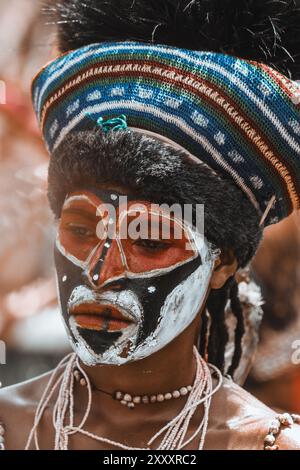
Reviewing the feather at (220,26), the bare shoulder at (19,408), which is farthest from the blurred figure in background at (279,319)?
the feather at (220,26)

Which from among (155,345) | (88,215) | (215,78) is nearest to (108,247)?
(88,215)

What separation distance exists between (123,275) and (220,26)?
902mm

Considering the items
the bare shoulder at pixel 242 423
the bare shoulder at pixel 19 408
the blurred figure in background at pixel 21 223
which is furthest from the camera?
the blurred figure in background at pixel 21 223

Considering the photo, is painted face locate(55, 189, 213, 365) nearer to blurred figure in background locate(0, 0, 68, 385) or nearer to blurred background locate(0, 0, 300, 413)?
blurred background locate(0, 0, 300, 413)

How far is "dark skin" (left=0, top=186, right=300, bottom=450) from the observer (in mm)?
2721

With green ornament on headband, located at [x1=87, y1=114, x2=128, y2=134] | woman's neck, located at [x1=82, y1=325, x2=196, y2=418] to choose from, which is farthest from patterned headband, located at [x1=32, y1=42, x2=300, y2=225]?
woman's neck, located at [x1=82, y1=325, x2=196, y2=418]

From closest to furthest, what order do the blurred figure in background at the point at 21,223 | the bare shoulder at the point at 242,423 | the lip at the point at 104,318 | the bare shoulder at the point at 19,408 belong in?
the lip at the point at 104,318 < the bare shoulder at the point at 242,423 < the bare shoulder at the point at 19,408 < the blurred figure in background at the point at 21,223

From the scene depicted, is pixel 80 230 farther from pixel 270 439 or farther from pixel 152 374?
pixel 270 439

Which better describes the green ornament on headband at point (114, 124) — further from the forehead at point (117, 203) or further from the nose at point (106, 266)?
the nose at point (106, 266)

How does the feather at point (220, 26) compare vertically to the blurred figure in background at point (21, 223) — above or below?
above

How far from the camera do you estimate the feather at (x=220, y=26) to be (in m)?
2.71

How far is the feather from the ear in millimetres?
664

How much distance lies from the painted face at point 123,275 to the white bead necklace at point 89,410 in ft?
0.88

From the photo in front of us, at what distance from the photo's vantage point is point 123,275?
102 inches
